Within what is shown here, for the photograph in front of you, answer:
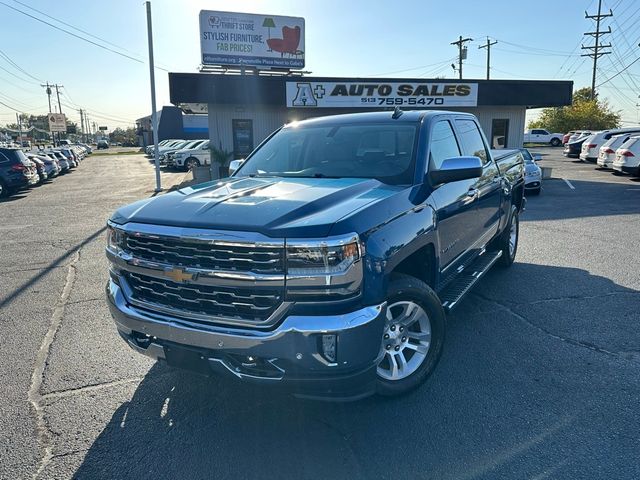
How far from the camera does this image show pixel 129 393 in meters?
3.57

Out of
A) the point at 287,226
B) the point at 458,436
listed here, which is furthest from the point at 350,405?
the point at 287,226

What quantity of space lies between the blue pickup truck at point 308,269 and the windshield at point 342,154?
2 centimetres

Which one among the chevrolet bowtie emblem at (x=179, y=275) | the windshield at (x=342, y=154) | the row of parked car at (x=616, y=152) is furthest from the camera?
the row of parked car at (x=616, y=152)

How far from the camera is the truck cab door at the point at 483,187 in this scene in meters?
4.92

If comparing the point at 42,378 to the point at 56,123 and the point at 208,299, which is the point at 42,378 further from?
the point at 56,123

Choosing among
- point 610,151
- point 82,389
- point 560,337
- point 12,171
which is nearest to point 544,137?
point 610,151

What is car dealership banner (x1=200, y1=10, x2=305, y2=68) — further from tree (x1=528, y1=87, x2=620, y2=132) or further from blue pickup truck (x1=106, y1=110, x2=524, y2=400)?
tree (x1=528, y1=87, x2=620, y2=132)

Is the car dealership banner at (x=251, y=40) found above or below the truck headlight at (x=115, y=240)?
above

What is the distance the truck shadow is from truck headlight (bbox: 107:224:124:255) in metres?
1.11

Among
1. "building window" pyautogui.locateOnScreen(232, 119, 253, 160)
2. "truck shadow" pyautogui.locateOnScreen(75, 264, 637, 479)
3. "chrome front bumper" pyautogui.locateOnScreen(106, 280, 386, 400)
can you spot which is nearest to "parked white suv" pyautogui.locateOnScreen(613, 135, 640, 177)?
"building window" pyautogui.locateOnScreen(232, 119, 253, 160)

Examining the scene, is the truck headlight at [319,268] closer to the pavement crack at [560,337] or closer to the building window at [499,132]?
the pavement crack at [560,337]

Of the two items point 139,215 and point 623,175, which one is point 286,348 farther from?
point 623,175

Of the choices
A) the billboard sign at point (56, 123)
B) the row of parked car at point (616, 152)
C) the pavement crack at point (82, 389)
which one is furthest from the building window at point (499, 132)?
the billboard sign at point (56, 123)

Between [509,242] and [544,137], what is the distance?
51.6m
